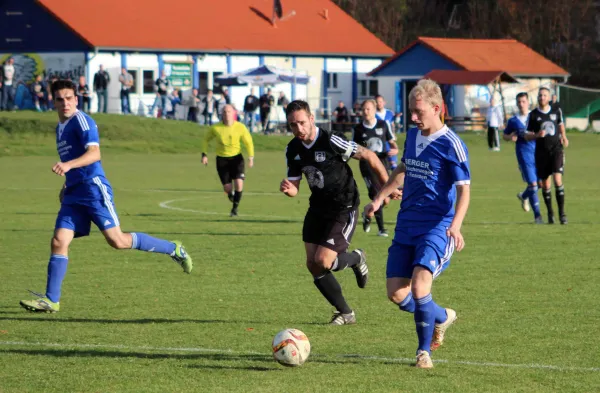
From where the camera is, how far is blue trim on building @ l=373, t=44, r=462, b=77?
2457 inches

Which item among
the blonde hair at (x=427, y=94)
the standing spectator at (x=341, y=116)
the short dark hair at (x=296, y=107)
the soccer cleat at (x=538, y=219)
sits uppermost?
the blonde hair at (x=427, y=94)

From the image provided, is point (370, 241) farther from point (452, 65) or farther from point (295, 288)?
point (452, 65)

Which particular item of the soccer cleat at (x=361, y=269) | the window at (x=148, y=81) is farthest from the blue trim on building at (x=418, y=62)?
the soccer cleat at (x=361, y=269)

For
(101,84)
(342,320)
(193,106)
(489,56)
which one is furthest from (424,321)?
(489,56)

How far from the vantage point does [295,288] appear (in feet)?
38.5

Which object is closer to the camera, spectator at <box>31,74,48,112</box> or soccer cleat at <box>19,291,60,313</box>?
soccer cleat at <box>19,291,60,313</box>

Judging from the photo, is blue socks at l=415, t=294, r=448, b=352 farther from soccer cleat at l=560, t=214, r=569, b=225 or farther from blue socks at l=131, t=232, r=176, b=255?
soccer cleat at l=560, t=214, r=569, b=225

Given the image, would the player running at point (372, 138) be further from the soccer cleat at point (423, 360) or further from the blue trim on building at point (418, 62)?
the blue trim on building at point (418, 62)

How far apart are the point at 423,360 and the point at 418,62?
5581 centimetres

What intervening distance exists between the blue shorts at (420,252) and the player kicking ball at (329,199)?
61.5 inches

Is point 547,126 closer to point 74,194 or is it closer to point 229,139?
point 229,139

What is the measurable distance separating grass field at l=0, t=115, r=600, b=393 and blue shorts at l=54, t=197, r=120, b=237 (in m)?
0.77

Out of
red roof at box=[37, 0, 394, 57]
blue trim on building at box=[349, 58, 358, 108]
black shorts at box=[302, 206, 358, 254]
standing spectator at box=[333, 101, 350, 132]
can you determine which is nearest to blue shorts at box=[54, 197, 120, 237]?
black shorts at box=[302, 206, 358, 254]

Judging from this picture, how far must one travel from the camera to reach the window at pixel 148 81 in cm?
5676
